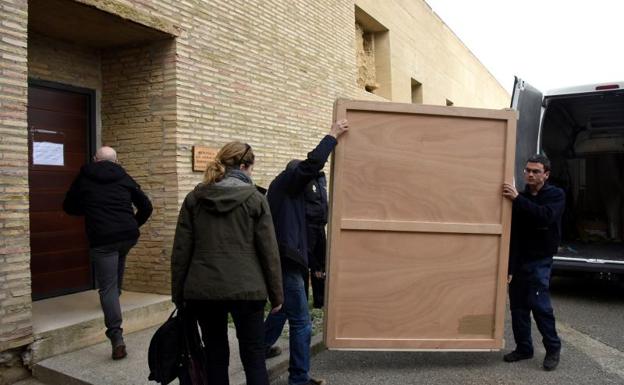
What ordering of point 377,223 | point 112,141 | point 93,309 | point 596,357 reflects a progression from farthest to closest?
point 112,141
point 93,309
point 596,357
point 377,223

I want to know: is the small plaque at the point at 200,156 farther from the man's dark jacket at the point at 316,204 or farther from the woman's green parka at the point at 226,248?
the woman's green parka at the point at 226,248

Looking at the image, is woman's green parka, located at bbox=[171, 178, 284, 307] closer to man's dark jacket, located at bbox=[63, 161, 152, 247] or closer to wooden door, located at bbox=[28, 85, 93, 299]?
man's dark jacket, located at bbox=[63, 161, 152, 247]

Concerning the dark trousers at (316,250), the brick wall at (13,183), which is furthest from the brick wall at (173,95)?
the dark trousers at (316,250)

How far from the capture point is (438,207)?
4113 mm

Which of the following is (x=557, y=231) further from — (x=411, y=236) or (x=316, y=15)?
(x=316, y=15)

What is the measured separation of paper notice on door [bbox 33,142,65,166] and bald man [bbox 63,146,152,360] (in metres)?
1.46

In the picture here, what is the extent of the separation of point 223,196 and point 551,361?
3.06 metres

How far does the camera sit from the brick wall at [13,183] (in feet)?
13.1

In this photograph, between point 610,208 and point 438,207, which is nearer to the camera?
point 438,207

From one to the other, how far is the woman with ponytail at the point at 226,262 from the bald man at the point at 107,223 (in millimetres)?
1372

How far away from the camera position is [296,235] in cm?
369

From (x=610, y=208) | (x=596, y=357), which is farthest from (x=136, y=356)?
(x=610, y=208)

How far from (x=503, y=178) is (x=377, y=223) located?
1035 millimetres

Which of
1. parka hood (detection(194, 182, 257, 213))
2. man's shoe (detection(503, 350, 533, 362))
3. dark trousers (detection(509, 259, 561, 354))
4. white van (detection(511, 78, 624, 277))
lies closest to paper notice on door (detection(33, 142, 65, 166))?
parka hood (detection(194, 182, 257, 213))
